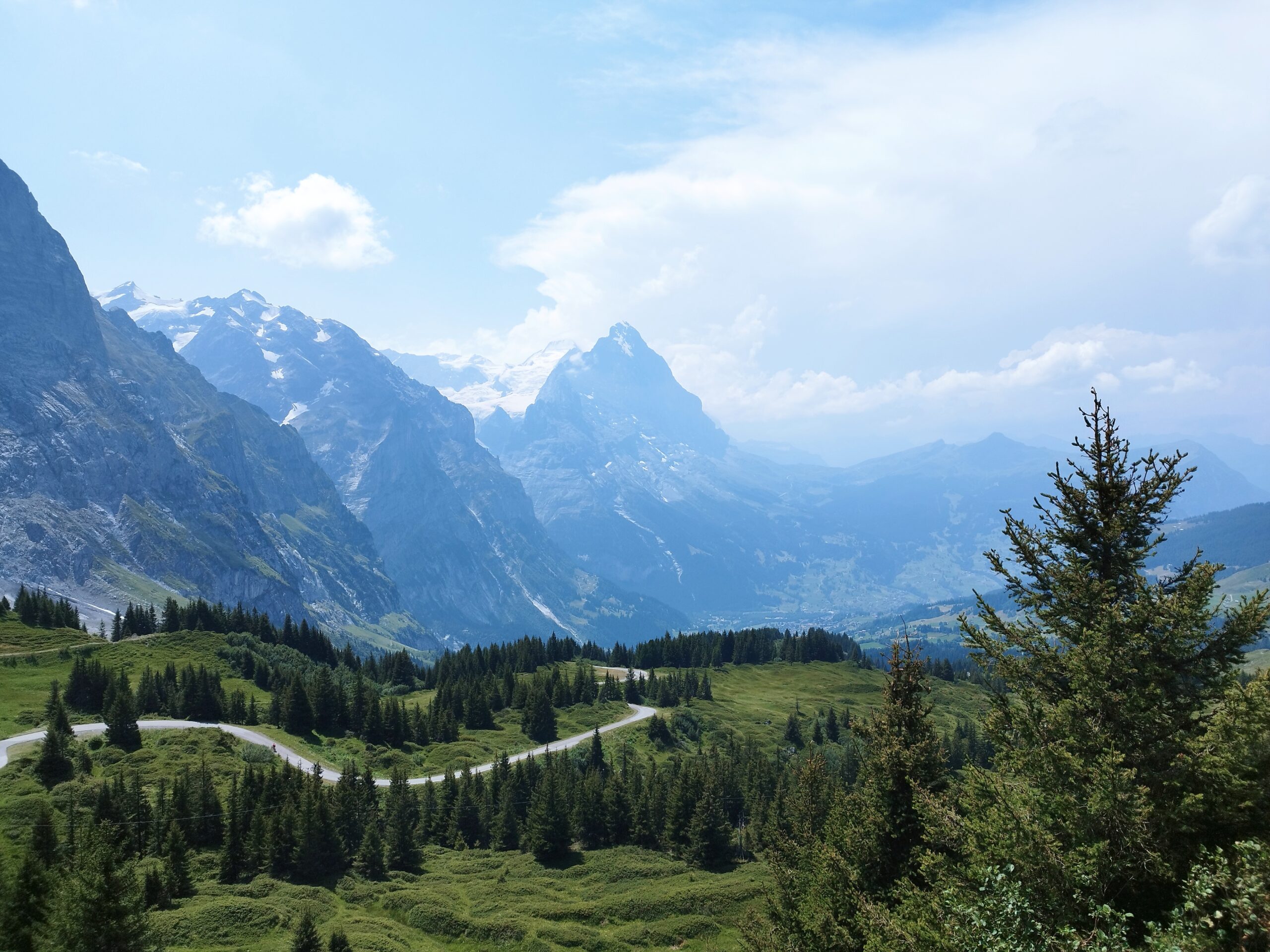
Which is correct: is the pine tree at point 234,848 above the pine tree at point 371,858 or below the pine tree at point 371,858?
above

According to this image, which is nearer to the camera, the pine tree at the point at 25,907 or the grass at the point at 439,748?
the pine tree at the point at 25,907

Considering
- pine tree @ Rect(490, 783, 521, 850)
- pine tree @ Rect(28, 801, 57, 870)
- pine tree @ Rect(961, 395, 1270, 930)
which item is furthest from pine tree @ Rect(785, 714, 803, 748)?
pine tree @ Rect(961, 395, 1270, 930)

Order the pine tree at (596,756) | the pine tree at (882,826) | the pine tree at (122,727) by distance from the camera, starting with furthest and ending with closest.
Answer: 1. the pine tree at (596,756)
2. the pine tree at (122,727)
3. the pine tree at (882,826)

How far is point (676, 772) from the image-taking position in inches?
→ 4865

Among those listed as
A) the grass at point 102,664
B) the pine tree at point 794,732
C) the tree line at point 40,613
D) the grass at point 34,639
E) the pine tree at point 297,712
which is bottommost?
the pine tree at point 794,732

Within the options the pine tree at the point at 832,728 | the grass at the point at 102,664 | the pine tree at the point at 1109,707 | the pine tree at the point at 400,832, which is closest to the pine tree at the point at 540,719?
the grass at the point at 102,664

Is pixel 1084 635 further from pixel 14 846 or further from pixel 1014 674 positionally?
pixel 14 846

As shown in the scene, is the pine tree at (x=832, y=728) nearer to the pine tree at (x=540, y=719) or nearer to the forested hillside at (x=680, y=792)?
the forested hillside at (x=680, y=792)

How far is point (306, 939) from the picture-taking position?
2274 inches

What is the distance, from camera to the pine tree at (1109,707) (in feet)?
62.0

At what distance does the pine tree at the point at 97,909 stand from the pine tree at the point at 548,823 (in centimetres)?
6196

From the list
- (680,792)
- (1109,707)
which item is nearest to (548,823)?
(680,792)

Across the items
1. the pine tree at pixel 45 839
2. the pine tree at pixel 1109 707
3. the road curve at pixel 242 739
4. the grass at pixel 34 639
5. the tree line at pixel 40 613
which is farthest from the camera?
the tree line at pixel 40 613

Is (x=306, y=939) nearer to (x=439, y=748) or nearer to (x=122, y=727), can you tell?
(x=122, y=727)
